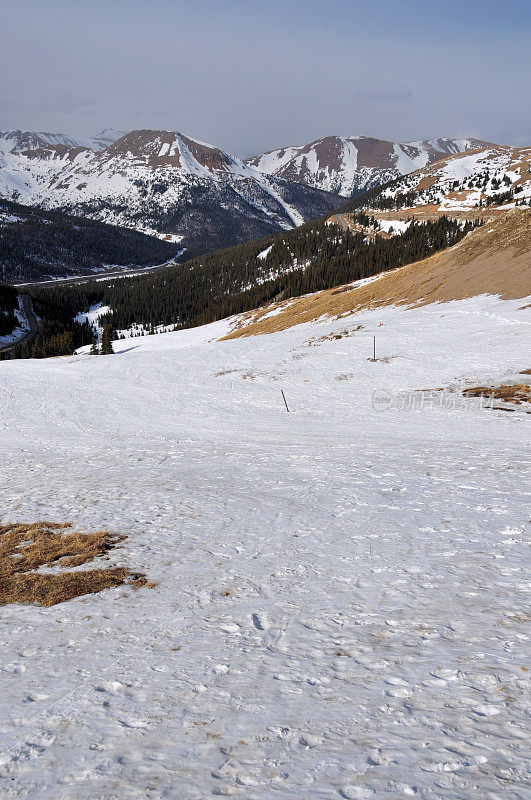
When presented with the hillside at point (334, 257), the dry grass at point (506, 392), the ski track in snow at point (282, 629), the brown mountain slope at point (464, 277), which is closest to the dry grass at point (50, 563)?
the ski track in snow at point (282, 629)

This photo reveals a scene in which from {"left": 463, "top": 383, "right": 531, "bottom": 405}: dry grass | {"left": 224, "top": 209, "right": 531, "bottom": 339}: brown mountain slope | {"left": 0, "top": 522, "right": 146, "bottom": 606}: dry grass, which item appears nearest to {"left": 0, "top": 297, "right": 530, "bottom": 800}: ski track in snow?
{"left": 0, "top": 522, "right": 146, "bottom": 606}: dry grass

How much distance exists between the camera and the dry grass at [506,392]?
21195mm

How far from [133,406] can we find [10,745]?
2303 cm

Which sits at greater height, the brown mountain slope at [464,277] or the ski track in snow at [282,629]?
the brown mountain slope at [464,277]

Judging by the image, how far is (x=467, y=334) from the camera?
106ft

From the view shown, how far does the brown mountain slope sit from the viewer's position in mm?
41922

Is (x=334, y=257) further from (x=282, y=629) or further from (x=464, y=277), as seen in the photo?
(x=282, y=629)

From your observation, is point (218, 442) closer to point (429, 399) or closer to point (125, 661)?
point (429, 399)

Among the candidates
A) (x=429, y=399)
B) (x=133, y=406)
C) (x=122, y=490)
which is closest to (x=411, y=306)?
(x=429, y=399)

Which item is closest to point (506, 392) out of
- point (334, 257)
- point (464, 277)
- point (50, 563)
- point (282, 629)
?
point (282, 629)

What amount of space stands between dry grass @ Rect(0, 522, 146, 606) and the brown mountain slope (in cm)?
3952

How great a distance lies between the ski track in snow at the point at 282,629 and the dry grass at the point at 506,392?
379cm

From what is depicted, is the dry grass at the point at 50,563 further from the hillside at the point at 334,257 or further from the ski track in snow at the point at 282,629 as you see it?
the hillside at the point at 334,257

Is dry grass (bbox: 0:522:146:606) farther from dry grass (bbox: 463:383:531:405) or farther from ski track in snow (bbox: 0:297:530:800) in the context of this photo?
dry grass (bbox: 463:383:531:405)
